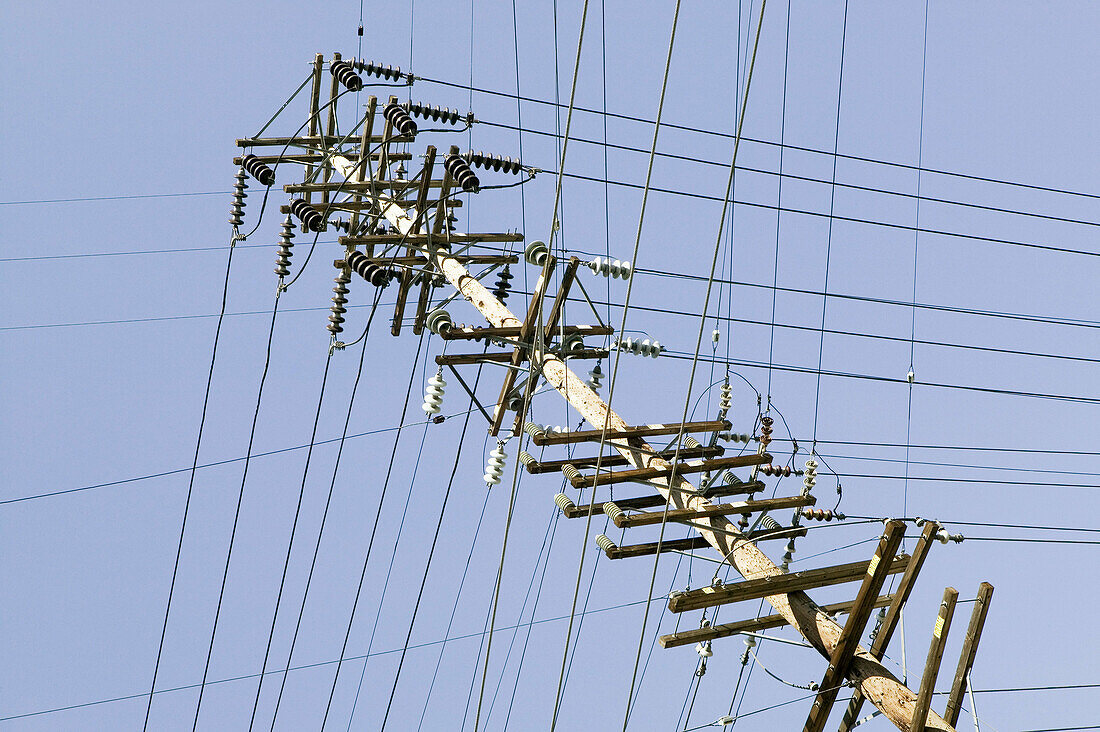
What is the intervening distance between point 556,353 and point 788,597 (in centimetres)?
244

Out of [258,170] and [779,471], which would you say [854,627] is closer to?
[779,471]

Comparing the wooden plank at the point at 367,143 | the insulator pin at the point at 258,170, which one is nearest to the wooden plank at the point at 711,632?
the wooden plank at the point at 367,143

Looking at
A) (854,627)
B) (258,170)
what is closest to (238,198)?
(258,170)

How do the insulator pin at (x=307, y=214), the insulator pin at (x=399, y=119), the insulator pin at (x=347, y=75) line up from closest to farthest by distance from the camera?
the insulator pin at (x=399, y=119), the insulator pin at (x=307, y=214), the insulator pin at (x=347, y=75)

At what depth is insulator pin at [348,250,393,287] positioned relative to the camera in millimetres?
9859

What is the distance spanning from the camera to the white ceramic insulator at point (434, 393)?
10039 mm

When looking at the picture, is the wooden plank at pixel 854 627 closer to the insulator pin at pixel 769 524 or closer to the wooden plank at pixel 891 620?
the wooden plank at pixel 891 620

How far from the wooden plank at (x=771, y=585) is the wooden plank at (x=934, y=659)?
23.1 inches

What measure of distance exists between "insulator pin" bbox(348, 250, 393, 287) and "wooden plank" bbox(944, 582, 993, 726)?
4612mm

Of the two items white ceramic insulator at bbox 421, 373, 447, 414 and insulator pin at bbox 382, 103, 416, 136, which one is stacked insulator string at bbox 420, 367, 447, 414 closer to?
white ceramic insulator at bbox 421, 373, 447, 414

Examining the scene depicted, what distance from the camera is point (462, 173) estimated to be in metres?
9.84

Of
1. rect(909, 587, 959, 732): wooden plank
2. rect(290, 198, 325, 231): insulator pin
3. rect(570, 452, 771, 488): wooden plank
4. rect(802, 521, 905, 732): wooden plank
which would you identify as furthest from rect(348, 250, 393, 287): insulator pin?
rect(909, 587, 959, 732): wooden plank

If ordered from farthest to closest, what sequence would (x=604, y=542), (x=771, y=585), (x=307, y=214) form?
(x=307, y=214) → (x=604, y=542) → (x=771, y=585)

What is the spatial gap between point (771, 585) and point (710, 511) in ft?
2.58
